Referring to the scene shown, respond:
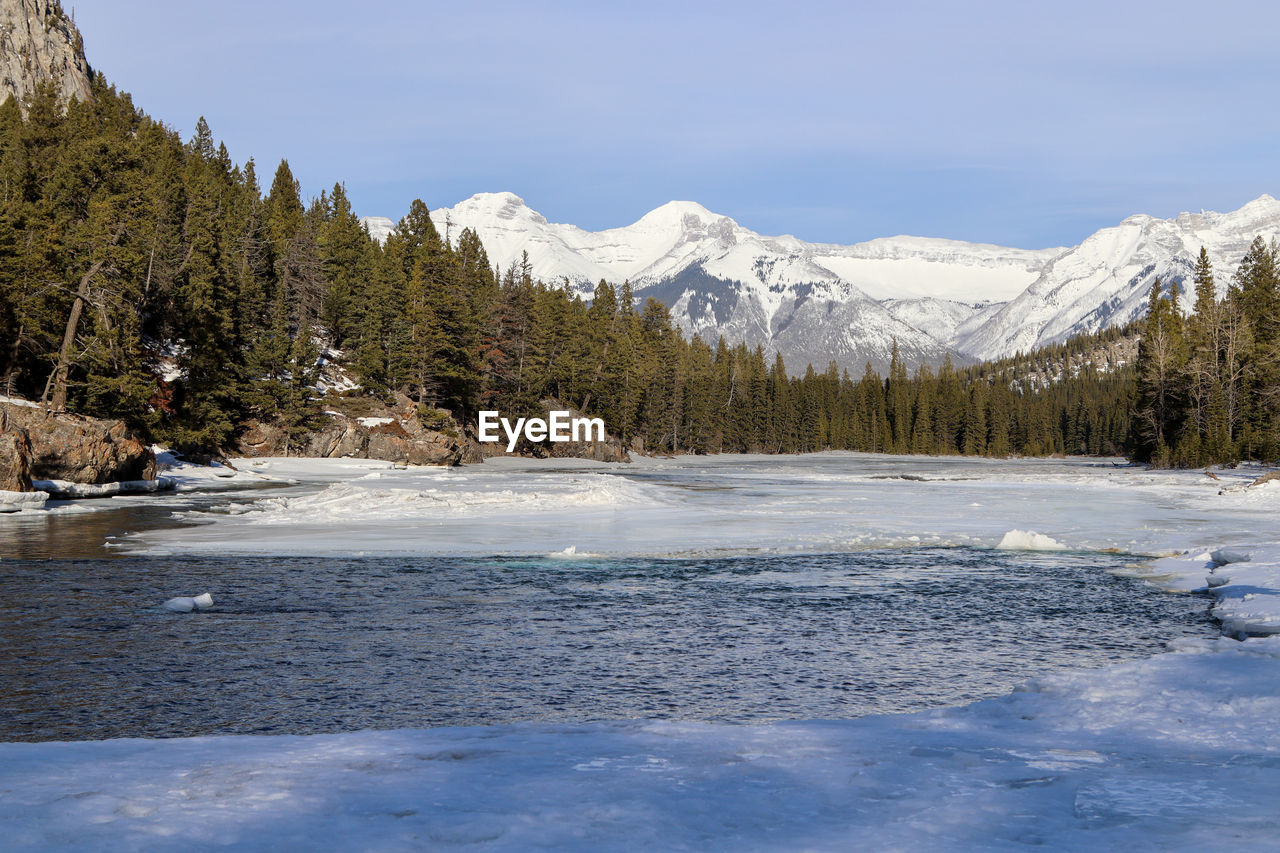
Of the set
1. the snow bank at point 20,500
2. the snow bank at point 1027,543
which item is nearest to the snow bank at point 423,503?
the snow bank at point 20,500

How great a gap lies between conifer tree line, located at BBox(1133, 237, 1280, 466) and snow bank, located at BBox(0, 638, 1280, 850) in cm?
8012

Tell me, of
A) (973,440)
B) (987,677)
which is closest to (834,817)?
(987,677)

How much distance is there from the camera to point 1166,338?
98.5 metres

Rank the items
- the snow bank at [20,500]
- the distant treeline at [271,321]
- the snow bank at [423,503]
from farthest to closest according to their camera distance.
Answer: the distant treeline at [271,321]
the snow bank at [20,500]
the snow bank at [423,503]

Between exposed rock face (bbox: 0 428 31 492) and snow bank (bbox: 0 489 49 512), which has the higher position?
exposed rock face (bbox: 0 428 31 492)

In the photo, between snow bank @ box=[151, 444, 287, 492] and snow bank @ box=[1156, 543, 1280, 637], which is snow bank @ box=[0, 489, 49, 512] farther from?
snow bank @ box=[1156, 543, 1280, 637]

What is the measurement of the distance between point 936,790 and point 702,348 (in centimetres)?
16836

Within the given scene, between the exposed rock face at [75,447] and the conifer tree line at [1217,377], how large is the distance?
264ft

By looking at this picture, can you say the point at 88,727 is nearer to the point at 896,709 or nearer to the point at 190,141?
the point at 896,709

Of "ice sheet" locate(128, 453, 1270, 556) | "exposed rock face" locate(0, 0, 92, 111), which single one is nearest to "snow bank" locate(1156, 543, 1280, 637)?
"ice sheet" locate(128, 453, 1270, 556)

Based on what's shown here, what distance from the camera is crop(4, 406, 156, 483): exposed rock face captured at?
1485 inches

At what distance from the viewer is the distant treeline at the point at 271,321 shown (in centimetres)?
4728

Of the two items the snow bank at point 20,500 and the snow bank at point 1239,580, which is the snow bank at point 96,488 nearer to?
the snow bank at point 20,500

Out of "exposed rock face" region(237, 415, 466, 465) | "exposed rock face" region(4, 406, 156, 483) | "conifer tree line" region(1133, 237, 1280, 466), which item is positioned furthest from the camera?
"conifer tree line" region(1133, 237, 1280, 466)
